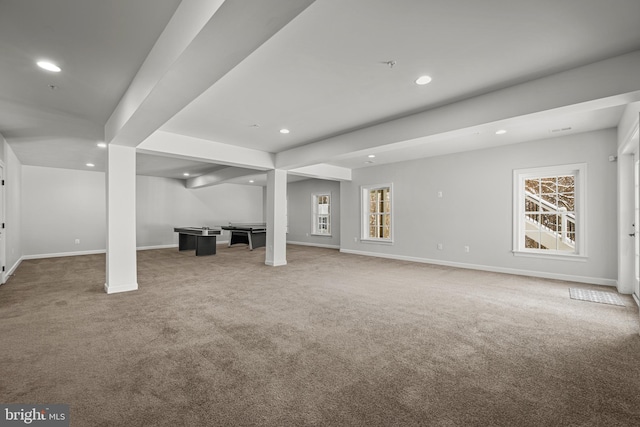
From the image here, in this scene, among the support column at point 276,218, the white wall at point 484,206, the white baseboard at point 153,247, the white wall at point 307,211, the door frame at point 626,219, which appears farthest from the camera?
the white wall at point 307,211

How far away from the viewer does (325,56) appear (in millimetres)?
2504

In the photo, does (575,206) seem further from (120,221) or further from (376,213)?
(120,221)

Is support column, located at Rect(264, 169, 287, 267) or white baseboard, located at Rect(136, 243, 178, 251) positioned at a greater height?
support column, located at Rect(264, 169, 287, 267)

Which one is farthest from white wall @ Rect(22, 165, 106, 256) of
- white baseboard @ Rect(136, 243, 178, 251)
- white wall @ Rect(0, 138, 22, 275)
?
white wall @ Rect(0, 138, 22, 275)

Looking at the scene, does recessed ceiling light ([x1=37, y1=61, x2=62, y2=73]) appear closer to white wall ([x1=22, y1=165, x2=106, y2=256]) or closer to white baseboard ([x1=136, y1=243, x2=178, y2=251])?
white wall ([x1=22, y1=165, x2=106, y2=256])

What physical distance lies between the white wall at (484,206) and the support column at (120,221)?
5.46 meters

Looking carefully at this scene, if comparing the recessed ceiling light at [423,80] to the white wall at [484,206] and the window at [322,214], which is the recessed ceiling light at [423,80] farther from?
the window at [322,214]

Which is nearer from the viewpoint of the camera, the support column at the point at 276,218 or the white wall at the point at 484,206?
the white wall at the point at 484,206

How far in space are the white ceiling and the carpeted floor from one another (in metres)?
2.07

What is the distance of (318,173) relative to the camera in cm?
755

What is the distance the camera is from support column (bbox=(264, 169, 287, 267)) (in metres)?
6.36

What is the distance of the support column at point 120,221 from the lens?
4199 mm

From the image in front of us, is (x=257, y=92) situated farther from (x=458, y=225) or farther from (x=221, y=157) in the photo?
(x=458, y=225)

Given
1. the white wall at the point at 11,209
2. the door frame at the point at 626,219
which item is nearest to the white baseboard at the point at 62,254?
the white wall at the point at 11,209
